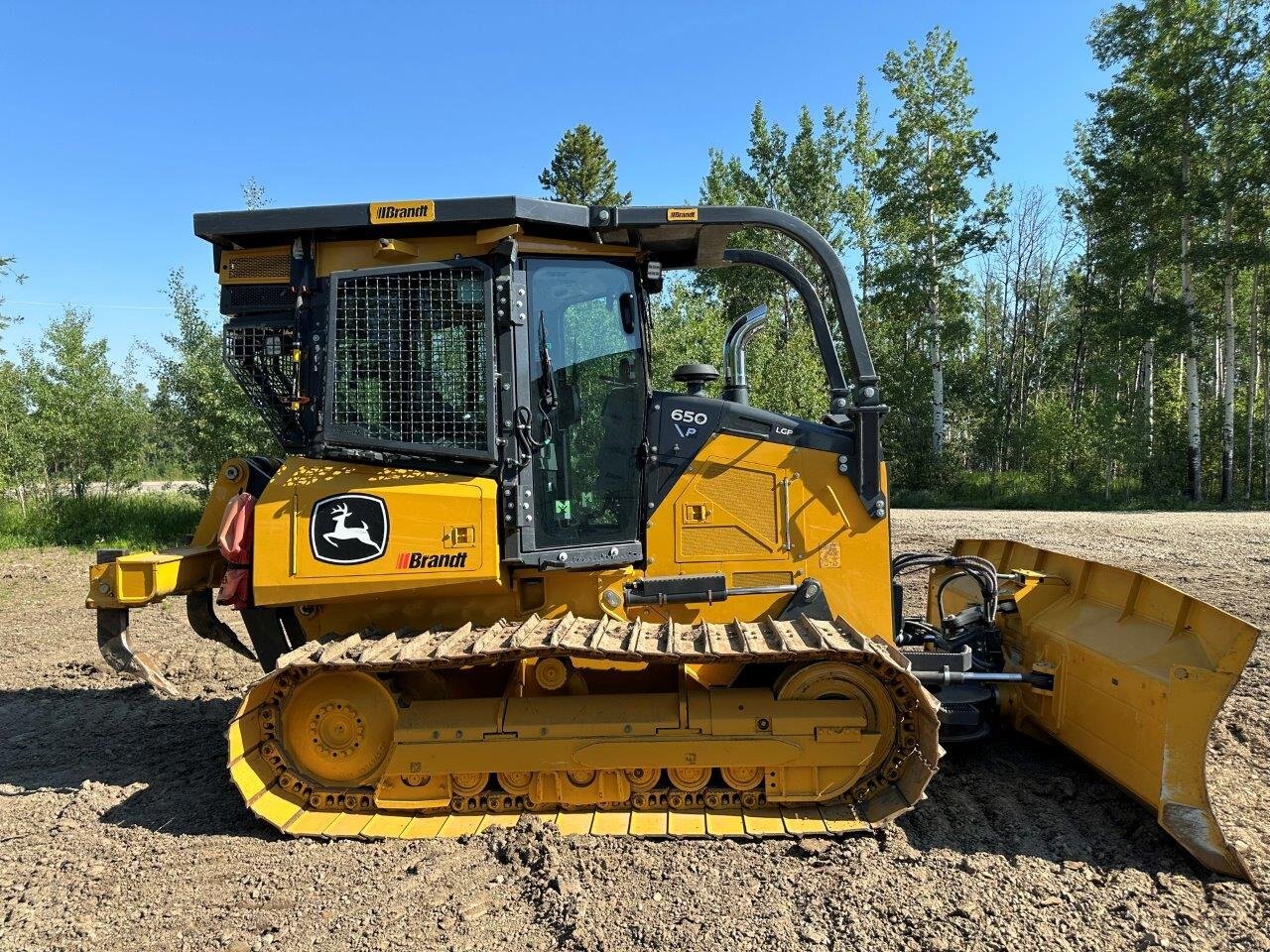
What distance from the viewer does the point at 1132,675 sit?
385 cm

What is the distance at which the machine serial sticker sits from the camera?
3938mm

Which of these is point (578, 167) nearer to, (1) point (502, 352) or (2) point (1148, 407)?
(2) point (1148, 407)

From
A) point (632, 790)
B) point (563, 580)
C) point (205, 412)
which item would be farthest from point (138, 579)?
point (205, 412)

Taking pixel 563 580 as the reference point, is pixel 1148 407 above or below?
above

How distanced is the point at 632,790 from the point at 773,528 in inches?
59.2

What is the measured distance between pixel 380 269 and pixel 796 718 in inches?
116

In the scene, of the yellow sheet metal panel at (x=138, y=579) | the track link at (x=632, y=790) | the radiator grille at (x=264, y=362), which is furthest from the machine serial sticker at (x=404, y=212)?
the yellow sheet metal panel at (x=138, y=579)

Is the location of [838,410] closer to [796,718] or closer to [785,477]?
[785,477]

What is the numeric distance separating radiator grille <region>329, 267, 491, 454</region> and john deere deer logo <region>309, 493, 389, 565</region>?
1.07ft

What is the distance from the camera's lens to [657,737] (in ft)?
12.7

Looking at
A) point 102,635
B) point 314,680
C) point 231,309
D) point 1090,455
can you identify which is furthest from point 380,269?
point 1090,455

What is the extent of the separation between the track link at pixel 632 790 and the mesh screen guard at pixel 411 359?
0.98 meters

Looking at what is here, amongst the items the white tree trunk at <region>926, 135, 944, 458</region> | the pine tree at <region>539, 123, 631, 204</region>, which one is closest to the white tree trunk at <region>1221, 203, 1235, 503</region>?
the white tree trunk at <region>926, 135, 944, 458</region>

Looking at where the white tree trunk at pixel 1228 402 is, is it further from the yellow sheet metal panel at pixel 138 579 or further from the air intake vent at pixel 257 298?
the yellow sheet metal panel at pixel 138 579
